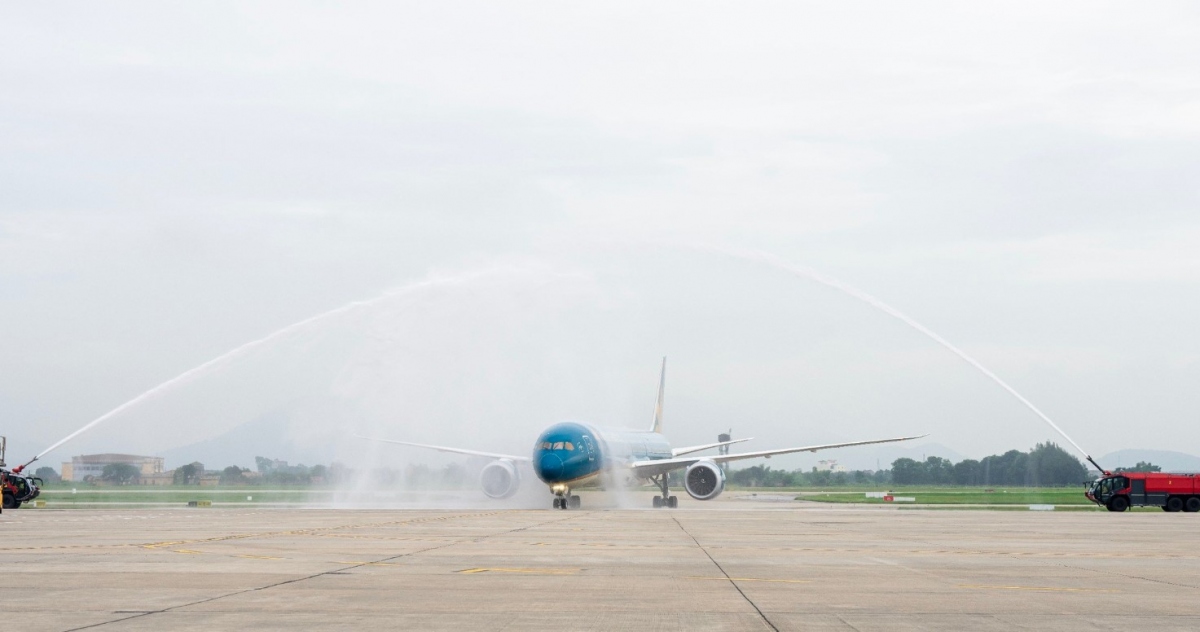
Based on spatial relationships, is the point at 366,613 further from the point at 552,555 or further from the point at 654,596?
the point at 552,555

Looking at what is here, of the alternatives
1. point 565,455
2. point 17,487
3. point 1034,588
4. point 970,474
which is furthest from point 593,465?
point 970,474

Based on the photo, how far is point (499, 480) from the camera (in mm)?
62125

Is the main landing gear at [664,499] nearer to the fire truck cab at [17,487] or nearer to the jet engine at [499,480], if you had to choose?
the jet engine at [499,480]

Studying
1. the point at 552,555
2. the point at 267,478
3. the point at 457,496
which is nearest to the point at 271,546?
the point at 552,555

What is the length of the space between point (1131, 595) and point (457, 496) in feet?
196

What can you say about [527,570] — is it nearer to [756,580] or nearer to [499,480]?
[756,580]

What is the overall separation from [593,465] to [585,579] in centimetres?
3983

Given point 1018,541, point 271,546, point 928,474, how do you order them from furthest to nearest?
1. point 928,474
2. point 1018,541
3. point 271,546

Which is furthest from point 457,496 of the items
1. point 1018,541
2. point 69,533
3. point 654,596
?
point 654,596

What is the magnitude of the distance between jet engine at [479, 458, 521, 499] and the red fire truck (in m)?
32.2

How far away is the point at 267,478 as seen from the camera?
78.5m

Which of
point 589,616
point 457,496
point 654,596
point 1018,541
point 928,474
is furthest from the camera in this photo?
point 928,474

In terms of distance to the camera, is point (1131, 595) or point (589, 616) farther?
point (1131, 595)

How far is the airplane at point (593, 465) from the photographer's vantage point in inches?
2255
